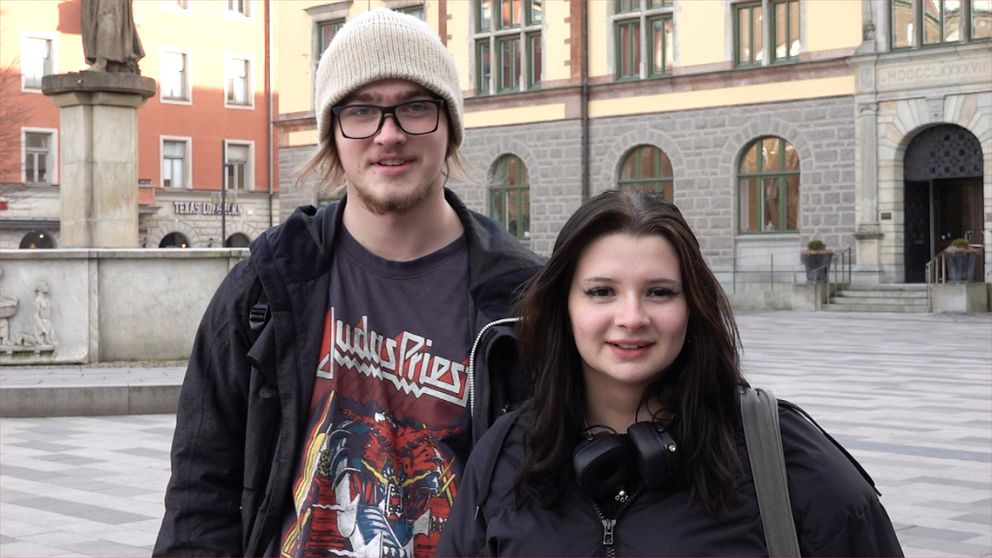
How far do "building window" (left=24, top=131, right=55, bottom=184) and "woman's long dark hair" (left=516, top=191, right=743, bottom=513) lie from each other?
49954mm

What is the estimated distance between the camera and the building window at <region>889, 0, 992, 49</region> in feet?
101

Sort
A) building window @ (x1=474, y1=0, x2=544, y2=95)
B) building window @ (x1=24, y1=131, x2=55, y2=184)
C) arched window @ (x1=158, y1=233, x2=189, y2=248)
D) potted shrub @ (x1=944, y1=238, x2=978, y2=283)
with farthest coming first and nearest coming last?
arched window @ (x1=158, y1=233, x2=189, y2=248) < building window @ (x1=24, y1=131, x2=55, y2=184) < building window @ (x1=474, y1=0, x2=544, y2=95) < potted shrub @ (x1=944, y1=238, x2=978, y2=283)

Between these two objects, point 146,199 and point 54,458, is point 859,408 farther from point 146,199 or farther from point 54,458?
point 146,199

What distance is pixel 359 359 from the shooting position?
3.09m

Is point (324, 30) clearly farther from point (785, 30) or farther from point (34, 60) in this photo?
point (785, 30)

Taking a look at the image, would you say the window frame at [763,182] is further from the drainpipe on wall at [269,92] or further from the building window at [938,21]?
the drainpipe on wall at [269,92]

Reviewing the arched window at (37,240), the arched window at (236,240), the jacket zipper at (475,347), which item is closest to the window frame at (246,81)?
the arched window at (236,240)

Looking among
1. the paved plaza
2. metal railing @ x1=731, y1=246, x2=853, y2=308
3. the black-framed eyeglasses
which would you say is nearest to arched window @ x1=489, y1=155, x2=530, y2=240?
metal railing @ x1=731, y1=246, x2=853, y2=308

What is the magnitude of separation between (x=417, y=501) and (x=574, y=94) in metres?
35.7

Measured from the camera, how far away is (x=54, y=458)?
410 inches

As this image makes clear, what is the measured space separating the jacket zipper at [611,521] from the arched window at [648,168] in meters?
34.0

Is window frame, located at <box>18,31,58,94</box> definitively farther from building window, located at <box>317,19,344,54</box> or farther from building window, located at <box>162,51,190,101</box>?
building window, located at <box>317,19,344,54</box>

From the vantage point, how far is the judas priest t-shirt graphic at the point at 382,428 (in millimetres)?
2998

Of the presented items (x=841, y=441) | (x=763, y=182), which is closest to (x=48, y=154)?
(x=763, y=182)
